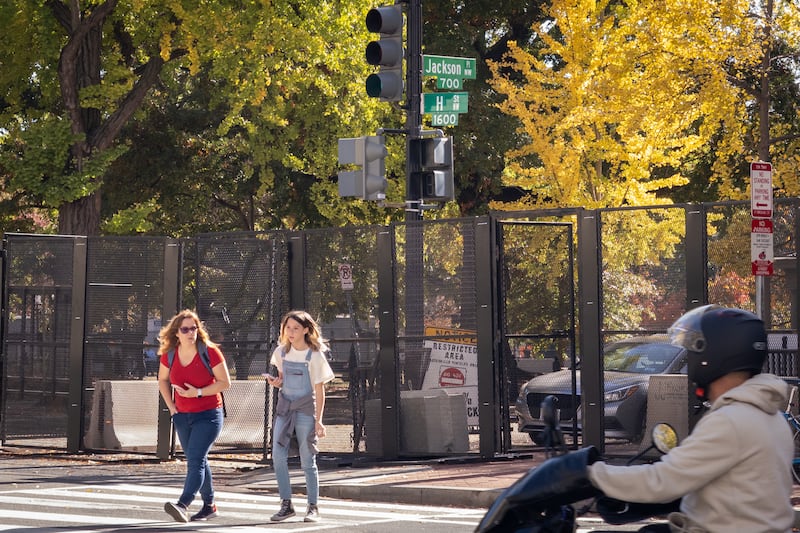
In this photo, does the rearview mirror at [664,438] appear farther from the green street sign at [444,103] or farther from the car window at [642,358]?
the green street sign at [444,103]

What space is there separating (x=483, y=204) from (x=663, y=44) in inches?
614

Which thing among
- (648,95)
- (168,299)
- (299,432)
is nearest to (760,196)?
(299,432)

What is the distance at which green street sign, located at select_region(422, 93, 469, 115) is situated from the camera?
1769 cm

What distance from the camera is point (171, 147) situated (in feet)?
118

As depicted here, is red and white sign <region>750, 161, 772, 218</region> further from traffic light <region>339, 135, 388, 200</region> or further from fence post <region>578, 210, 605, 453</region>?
traffic light <region>339, 135, 388, 200</region>

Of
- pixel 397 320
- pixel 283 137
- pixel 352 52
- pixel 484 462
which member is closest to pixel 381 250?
pixel 397 320

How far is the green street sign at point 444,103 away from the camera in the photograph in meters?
17.7

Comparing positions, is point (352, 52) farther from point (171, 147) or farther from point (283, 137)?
point (171, 147)

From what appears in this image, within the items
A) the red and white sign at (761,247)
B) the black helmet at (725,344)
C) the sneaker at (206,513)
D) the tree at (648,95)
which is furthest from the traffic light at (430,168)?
the black helmet at (725,344)

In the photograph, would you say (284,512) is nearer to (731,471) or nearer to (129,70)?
(731,471)

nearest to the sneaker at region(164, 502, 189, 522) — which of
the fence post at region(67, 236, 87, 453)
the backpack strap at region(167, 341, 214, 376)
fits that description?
the backpack strap at region(167, 341, 214, 376)

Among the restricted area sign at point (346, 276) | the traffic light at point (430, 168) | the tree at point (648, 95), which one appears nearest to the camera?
the restricted area sign at point (346, 276)

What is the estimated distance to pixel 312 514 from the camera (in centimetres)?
1167

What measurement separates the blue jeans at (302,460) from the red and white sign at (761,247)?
4618 mm
